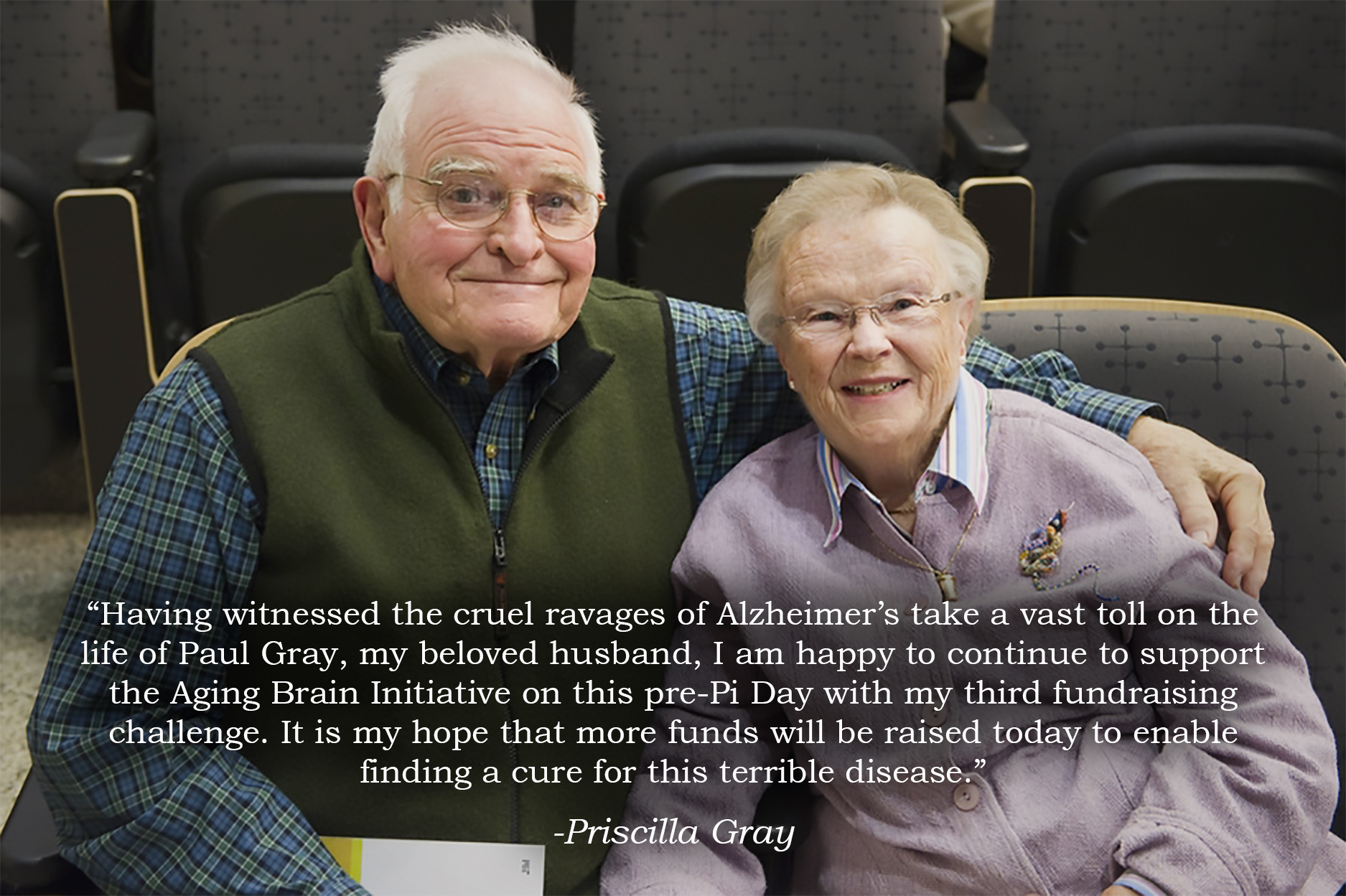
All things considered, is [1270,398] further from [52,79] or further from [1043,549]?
[52,79]

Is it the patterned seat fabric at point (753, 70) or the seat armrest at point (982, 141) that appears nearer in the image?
the seat armrest at point (982, 141)

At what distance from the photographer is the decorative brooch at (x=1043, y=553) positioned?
1223 mm

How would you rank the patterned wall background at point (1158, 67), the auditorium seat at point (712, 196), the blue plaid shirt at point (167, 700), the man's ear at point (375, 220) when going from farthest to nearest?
the patterned wall background at point (1158, 67) < the auditorium seat at point (712, 196) < the man's ear at point (375, 220) < the blue plaid shirt at point (167, 700)

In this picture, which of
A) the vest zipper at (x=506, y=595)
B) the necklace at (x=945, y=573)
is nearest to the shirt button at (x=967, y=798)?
the necklace at (x=945, y=573)

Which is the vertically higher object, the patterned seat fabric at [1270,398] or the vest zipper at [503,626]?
the patterned seat fabric at [1270,398]

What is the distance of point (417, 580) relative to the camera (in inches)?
47.9

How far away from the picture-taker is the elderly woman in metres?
1.19

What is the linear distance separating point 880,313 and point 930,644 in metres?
0.31

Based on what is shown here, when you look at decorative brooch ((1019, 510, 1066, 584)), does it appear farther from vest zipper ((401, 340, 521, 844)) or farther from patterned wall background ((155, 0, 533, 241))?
patterned wall background ((155, 0, 533, 241))

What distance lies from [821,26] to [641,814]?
152 cm

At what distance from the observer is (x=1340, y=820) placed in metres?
1.31

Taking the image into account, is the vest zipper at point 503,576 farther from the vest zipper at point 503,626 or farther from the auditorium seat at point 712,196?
the auditorium seat at point 712,196

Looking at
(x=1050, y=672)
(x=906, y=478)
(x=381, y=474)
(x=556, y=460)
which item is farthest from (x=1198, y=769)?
(x=381, y=474)

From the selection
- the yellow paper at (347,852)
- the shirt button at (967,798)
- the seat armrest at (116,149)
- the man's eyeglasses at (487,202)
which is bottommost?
the yellow paper at (347,852)
